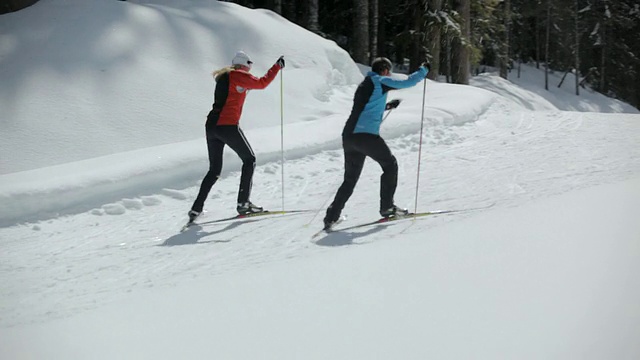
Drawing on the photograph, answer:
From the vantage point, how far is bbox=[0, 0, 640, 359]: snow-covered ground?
3930 millimetres

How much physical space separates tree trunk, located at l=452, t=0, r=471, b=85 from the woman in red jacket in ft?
43.4

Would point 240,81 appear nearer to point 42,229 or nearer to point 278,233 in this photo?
point 278,233

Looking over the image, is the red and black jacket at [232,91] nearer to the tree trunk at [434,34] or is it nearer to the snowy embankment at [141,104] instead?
the snowy embankment at [141,104]

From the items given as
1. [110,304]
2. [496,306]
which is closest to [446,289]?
[496,306]

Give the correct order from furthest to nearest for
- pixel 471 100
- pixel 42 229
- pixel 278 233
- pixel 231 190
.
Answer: pixel 471 100, pixel 231 190, pixel 42 229, pixel 278 233

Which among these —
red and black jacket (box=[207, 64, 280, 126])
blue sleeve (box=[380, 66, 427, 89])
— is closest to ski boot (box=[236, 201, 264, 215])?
red and black jacket (box=[207, 64, 280, 126])

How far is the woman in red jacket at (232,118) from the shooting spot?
7.04 meters

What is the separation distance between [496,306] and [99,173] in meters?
→ 5.88

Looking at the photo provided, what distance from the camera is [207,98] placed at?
11609 mm

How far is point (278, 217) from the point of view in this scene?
24.7 feet

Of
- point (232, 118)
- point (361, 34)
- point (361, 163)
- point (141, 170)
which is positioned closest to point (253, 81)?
point (232, 118)

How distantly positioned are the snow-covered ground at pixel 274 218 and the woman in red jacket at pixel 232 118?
44 centimetres

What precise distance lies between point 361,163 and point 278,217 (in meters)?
1.37

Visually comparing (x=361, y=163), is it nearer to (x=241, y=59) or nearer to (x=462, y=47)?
(x=241, y=59)
